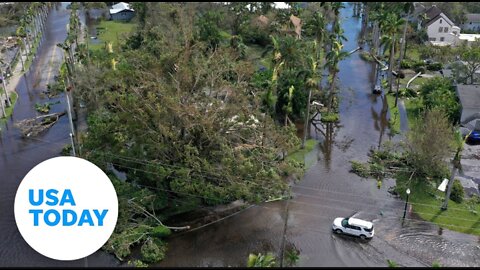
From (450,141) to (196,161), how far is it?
→ 53.0ft

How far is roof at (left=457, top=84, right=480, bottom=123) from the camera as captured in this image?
3714 centimetres

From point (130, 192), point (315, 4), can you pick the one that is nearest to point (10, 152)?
point (130, 192)

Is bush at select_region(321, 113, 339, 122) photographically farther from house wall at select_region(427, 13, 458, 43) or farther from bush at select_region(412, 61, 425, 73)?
house wall at select_region(427, 13, 458, 43)

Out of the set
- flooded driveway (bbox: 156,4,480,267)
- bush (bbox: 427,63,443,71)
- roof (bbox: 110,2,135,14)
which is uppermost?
roof (bbox: 110,2,135,14)

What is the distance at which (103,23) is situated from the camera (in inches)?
2808

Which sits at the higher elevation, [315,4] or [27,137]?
[315,4]

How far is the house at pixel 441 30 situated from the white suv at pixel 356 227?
131 ft

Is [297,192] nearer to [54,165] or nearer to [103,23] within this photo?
[54,165]

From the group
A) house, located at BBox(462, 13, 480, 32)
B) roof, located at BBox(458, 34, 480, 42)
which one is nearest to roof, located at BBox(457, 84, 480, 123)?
roof, located at BBox(458, 34, 480, 42)

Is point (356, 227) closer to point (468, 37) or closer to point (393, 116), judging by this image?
point (393, 116)

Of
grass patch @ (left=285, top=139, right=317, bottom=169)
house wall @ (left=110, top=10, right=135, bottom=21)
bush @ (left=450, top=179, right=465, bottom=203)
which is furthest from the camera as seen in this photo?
house wall @ (left=110, top=10, right=135, bottom=21)

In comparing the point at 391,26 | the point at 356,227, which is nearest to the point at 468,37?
the point at 391,26

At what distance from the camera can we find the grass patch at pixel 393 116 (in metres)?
38.5

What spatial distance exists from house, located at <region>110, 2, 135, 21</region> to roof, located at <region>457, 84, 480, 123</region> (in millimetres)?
51535
